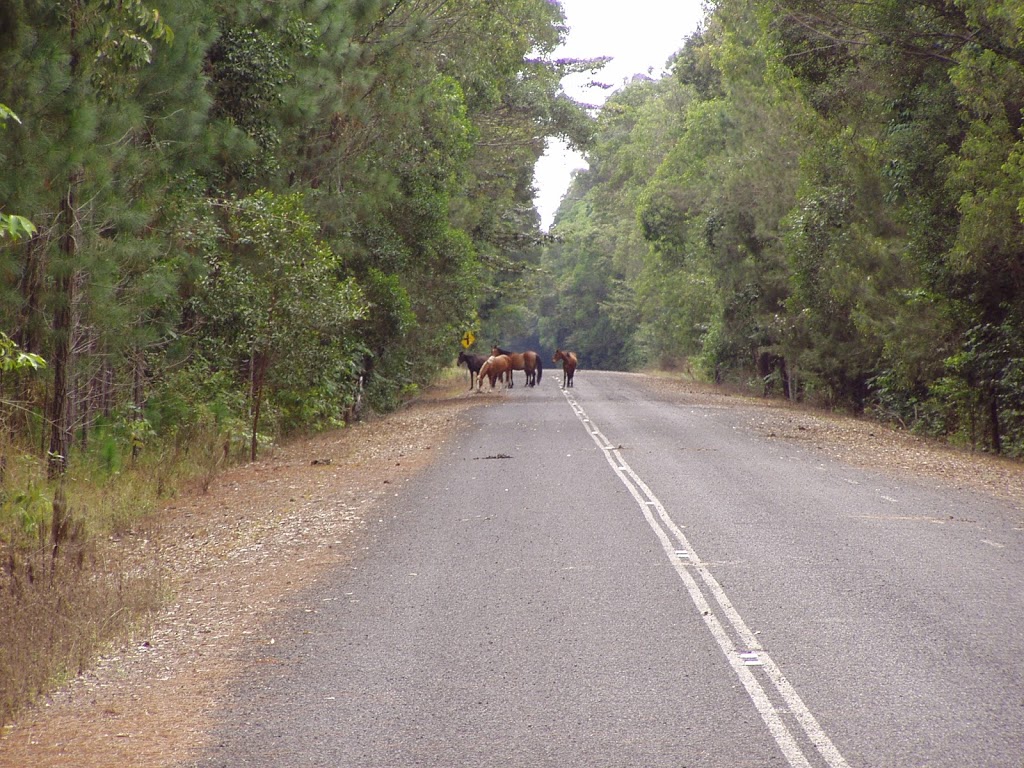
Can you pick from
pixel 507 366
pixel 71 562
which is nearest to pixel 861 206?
pixel 507 366

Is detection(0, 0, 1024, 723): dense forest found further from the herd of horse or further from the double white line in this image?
the double white line

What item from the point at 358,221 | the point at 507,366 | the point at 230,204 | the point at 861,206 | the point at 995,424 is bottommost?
the point at 995,424

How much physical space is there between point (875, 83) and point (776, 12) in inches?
97.9

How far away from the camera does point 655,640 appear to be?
7.36 meters

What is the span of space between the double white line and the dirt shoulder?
9.64 feet

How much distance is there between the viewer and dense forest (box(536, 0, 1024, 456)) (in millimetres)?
19344

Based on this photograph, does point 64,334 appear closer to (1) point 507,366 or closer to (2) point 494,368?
(2) point 494,368

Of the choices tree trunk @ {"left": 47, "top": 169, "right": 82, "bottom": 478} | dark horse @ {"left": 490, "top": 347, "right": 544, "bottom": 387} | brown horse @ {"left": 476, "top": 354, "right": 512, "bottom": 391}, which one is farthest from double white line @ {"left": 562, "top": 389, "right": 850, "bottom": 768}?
dark horse @ {"left": 490, "top": 347, "right": 544, "bottom": 387}

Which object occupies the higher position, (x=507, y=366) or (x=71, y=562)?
(x=507, y=366)

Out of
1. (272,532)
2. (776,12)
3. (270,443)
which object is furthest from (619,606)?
(776,12)

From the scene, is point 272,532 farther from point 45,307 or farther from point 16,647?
point 16,647

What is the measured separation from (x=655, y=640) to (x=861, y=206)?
72.5ft

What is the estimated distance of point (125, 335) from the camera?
520 inches

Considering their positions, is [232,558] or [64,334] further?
[64,334]
